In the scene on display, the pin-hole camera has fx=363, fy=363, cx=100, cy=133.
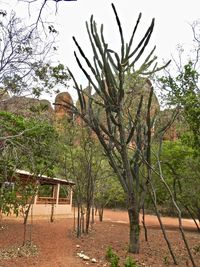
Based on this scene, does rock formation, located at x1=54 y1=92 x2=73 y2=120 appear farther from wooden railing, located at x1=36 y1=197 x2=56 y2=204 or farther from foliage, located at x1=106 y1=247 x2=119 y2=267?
wooden railing, located at x1=36 y1=197 x2=56 y2=204

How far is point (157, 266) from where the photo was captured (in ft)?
31.4

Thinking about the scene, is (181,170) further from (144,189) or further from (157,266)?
(157,266)

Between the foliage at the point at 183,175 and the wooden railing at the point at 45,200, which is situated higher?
the foliage at the point at 183,175

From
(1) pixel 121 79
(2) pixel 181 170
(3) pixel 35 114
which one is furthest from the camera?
(2) pixel 181 170

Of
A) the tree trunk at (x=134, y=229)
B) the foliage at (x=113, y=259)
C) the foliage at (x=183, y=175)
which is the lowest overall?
the foliage at (x=113, y=259)

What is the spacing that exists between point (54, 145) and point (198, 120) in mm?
6661

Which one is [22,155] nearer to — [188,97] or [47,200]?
[188,97]

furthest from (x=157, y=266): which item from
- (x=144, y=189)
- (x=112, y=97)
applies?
(x=112, y=97)

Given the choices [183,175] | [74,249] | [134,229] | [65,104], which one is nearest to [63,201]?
[183,175]

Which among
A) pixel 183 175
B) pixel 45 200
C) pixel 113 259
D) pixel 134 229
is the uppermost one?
pixel 183 175

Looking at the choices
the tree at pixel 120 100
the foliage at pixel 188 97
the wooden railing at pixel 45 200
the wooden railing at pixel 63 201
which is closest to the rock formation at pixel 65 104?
the tree at pixel 120 100

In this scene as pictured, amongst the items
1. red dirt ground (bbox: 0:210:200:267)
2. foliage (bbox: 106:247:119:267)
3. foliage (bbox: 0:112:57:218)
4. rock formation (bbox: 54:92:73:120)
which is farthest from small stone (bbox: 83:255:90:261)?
rock formation (bbox: 54:92:73:120)

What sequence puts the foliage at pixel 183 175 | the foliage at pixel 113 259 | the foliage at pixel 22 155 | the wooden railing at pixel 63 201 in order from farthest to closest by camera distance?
1. the wooden railing at pixel 63 201
2. the foliage at pixel 183 175
3. the foliage at pixel 22 155
4. the foliage at pixel 113 259

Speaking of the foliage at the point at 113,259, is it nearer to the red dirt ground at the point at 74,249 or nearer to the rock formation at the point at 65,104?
the red dirt ground at the point at 74,249
